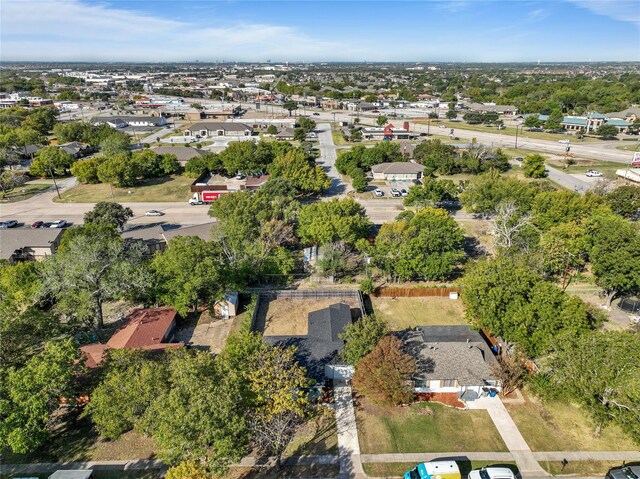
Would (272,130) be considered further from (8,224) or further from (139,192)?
(8,224)

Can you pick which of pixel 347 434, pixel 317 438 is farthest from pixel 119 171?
pixel 347 434

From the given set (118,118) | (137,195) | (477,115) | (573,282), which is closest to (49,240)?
(137,195)

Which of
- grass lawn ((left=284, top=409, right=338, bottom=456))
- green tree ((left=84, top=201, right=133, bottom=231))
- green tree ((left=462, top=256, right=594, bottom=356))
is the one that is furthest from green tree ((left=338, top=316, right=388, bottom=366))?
green tree ((left=84, top=201, right=133, bottom=231))

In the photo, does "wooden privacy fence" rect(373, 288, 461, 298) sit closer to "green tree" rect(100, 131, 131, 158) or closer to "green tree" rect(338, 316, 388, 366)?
"green tree" rect(338, 316, 388, 366)

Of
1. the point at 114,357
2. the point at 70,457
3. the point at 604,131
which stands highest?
the point at 604,131

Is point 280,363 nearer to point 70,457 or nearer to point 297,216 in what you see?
point 70,457

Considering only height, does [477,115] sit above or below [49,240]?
above

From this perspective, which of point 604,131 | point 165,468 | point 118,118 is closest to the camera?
point 165,468
